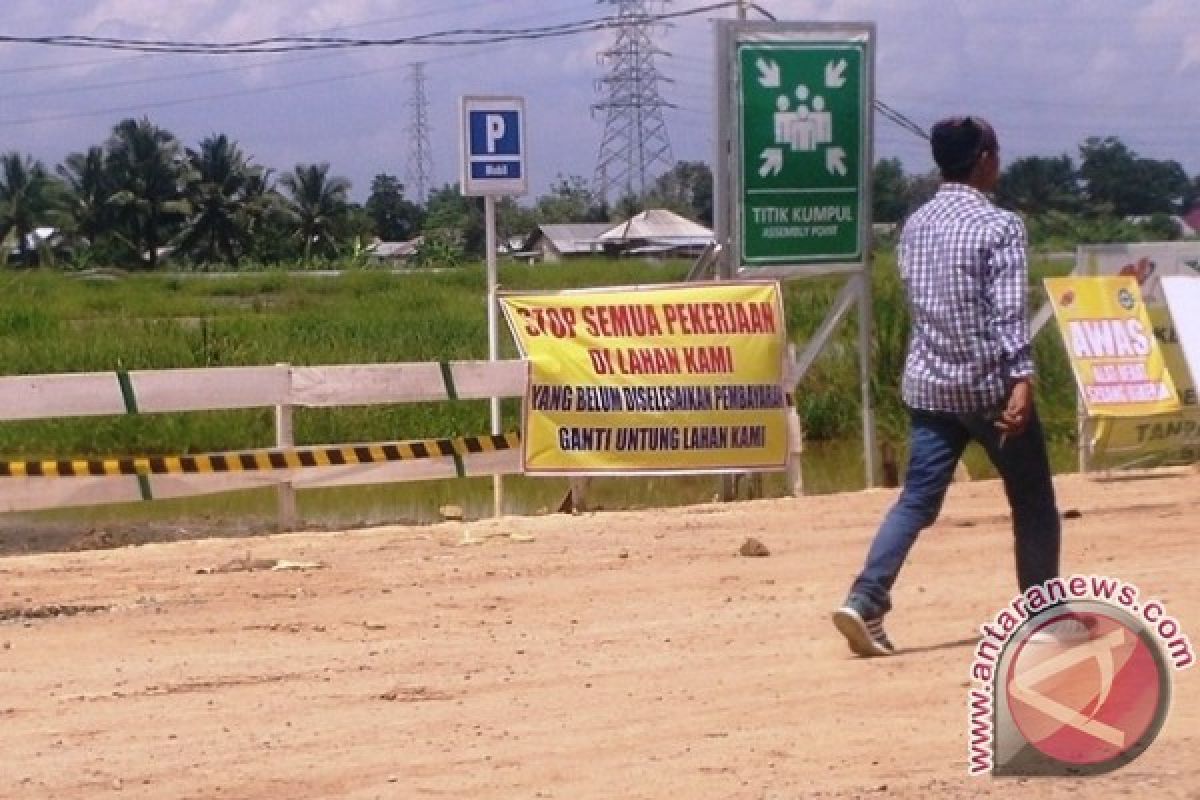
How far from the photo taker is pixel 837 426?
22.6 meters

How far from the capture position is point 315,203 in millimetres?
77812

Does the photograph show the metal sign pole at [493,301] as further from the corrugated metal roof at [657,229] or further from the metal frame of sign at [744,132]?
the corrugated metal roof at [657,229]

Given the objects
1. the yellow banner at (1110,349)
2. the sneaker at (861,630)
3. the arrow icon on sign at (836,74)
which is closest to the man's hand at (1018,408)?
the sneaker at (861,630)

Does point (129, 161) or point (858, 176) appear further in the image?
point (129, 161)

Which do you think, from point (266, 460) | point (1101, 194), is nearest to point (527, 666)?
point (266, 460)

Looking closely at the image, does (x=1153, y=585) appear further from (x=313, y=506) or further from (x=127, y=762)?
(x=313, y=506)

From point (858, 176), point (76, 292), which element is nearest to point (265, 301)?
point (76, 292)

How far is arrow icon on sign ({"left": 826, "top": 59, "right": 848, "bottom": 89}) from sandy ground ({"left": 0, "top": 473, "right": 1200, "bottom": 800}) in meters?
3.66

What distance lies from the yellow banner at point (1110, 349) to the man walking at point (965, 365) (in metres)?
7.57

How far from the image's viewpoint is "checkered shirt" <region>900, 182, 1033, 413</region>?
22.6 feet

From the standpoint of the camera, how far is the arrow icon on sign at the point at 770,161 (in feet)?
46.3

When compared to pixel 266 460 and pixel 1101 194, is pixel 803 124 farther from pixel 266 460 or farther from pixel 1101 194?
pixel 1101 194

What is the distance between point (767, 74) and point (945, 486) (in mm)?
7235

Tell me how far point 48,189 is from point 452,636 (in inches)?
2925
